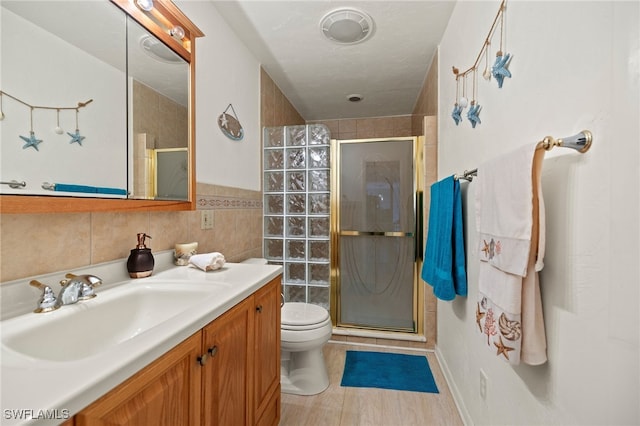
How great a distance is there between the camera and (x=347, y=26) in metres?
1.91

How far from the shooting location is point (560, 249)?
0.75 meters

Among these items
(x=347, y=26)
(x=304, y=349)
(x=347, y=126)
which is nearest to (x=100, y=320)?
(x=304, y=349)

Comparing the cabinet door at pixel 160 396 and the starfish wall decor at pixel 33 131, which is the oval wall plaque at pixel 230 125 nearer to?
the starfish wall decor at pixel 33 131

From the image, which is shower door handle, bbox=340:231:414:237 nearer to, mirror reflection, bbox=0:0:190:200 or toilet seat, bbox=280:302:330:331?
toilet seat, bbox=280:302:330:331

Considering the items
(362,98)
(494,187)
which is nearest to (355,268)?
(494,187)

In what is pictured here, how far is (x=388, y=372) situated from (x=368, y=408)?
398 millimetres

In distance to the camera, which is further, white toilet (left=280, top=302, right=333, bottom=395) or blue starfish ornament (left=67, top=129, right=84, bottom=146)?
white toilet (left=280, top=302, right=333, bottom=395)

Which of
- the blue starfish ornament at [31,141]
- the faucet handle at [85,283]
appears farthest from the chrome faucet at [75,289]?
the blue starfish ornament at [31,141]

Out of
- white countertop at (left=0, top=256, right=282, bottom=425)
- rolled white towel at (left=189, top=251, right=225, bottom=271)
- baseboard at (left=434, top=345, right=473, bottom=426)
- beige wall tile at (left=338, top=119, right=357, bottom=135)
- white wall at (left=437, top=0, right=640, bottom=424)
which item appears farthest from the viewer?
beige wall tile at (left=338, top=119, right=357, bottom=135)

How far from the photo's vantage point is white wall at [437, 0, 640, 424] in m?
0.54

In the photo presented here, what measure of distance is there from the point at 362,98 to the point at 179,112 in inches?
89.0

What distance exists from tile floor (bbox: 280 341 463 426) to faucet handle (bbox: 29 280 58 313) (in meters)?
1.21

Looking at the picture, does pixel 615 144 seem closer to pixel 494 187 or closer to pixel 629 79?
pixel 629 79

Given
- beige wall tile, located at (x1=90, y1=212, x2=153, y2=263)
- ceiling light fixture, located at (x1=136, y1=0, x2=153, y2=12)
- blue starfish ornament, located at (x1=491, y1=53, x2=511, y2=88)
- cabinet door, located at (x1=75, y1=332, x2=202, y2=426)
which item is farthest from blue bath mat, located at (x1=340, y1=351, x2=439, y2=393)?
ceiling light fixture, located at (x1=136, y1=0, x2=153, y2=12)
